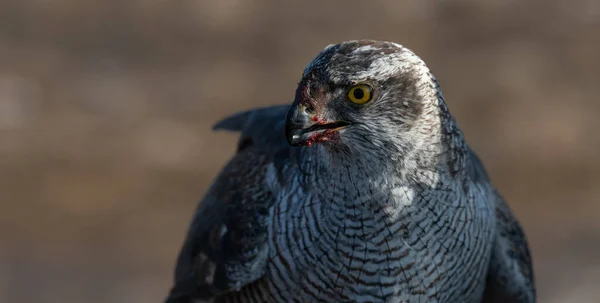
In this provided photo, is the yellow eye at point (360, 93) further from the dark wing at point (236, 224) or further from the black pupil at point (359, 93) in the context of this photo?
the dark wing at point (236, 224)

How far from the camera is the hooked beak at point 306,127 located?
4.24 meters

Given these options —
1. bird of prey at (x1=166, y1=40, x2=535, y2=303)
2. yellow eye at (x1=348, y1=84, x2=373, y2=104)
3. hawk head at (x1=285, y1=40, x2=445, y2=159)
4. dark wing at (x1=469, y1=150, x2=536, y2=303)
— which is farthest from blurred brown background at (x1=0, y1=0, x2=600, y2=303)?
yellow eye at (x1=348, y1=84, x2=373, y2=104)

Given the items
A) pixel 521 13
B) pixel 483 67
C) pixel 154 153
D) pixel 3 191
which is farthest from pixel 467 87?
pixel 3 191

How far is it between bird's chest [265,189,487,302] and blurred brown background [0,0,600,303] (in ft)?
26.6

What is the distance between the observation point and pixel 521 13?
13648mm

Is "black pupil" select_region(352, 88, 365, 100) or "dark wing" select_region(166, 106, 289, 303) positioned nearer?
"black pupil" select_region(352, 88, 365, 100)

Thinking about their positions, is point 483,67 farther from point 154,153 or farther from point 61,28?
point 61,28

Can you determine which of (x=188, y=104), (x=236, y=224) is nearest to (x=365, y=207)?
(x=236, y=224)

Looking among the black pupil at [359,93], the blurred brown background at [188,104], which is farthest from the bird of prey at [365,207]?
the blurred brown background at [188,104]

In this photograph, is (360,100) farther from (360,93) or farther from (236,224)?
(236,224)

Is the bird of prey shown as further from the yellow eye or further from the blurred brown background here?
the blurred brown background

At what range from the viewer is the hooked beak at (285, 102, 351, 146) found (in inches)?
167

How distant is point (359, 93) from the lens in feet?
13.9

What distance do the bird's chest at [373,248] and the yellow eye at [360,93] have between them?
0.50m
